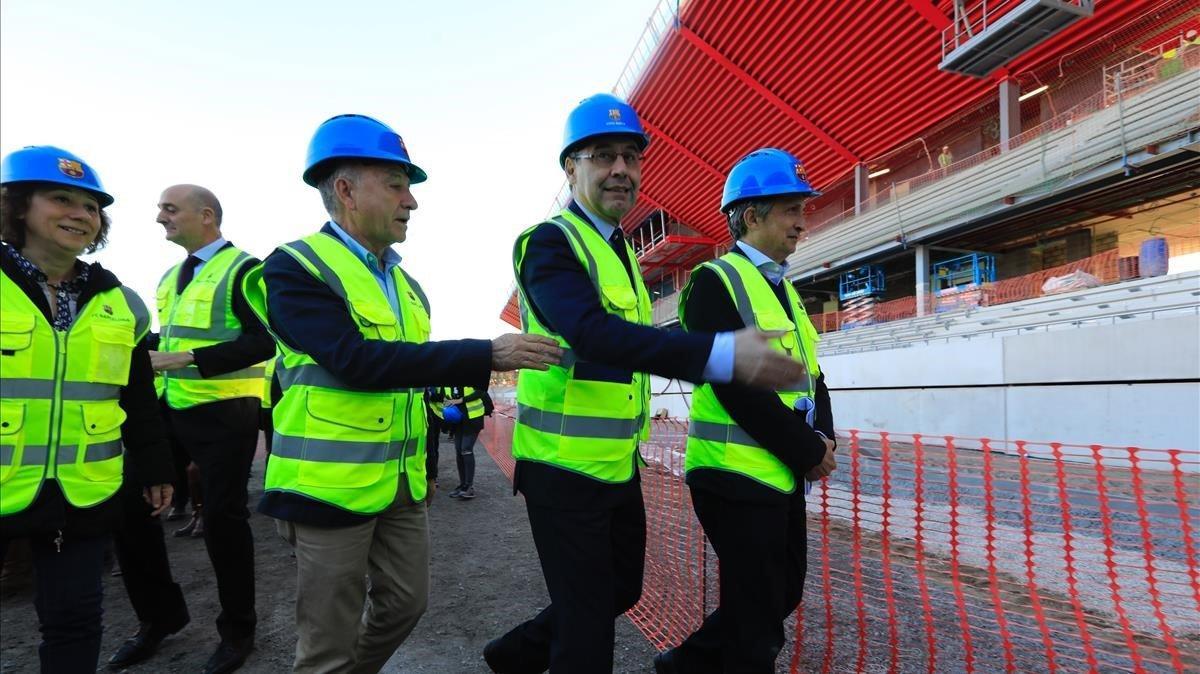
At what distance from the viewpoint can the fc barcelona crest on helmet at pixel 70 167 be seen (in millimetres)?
2127

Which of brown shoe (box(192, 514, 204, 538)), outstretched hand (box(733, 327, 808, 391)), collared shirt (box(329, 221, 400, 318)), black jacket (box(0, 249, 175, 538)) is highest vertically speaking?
collared shirt (box(329, 221, 400, 318))

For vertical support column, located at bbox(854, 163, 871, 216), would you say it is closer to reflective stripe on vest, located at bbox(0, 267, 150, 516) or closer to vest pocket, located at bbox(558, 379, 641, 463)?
vest pocket, located at bbox(558, 379, 641, 463)

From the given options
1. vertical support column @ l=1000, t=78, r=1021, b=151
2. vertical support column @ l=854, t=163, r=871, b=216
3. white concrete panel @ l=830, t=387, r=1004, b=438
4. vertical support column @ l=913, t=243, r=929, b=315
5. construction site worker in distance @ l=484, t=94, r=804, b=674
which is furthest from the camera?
vertical support column @ l=854, t=163, r=871, b=216

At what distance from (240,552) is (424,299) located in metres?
1.55

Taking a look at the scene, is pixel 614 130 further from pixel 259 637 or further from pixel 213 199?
pixel 259 637

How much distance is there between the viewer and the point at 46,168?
2090 mm

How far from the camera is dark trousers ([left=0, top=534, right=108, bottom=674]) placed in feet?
6.17

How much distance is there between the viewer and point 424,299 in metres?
2.47

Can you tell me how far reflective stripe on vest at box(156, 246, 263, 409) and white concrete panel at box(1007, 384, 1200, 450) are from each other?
12358 millimetres

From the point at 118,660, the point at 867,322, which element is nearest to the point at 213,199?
the point at 118,660

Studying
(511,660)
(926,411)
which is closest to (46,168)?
(511,660)

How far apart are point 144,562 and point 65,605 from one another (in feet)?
3.39

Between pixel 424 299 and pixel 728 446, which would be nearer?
pixel 728 446

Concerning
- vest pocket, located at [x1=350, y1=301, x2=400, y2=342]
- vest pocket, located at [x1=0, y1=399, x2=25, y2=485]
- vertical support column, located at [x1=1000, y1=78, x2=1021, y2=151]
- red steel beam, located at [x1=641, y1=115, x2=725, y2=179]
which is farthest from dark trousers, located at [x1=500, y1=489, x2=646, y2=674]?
red steel beam, located at [x1=641, y1=115, x2=725, y2=179]
